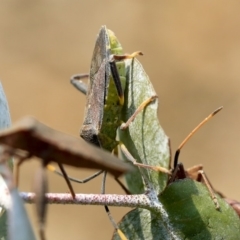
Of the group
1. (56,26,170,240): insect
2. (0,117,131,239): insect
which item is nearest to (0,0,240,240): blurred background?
(56,26,170,240): insect

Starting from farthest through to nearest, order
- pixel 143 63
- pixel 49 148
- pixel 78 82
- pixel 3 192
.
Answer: pixel 143 63, pixel 78 82, pixel 3 192, pixel 49 148

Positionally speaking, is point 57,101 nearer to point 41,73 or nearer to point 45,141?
point 41,73

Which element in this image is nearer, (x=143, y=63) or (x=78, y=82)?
(x=78, y=82)

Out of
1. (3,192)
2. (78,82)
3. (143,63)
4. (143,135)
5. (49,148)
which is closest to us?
(49,148)

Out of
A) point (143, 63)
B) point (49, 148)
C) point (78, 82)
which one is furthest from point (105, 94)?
point (143, 63)

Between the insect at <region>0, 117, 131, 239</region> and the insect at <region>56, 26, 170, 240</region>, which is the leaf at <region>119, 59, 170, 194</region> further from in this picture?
the insect at <region>0, 117, 131, 239</region>

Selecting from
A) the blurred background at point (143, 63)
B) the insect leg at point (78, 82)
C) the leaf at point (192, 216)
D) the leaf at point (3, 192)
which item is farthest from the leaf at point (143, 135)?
the blurred background at point (143, 63)

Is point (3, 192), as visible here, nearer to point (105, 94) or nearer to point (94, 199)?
point (94, 199)
